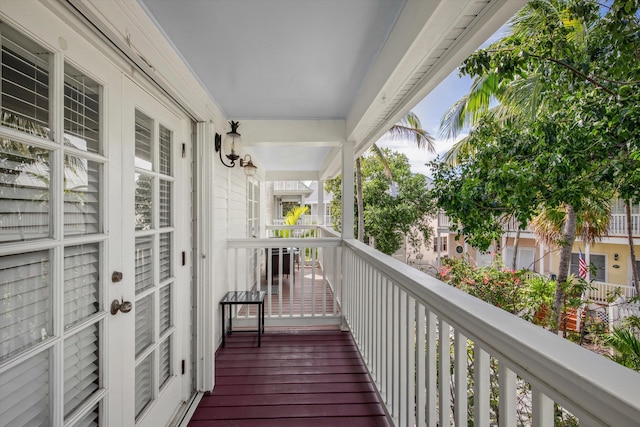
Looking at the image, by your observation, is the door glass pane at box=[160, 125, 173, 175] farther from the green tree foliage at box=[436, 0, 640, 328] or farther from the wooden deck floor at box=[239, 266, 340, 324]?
the green tree foliage at box=[436, 0, 640, 328]

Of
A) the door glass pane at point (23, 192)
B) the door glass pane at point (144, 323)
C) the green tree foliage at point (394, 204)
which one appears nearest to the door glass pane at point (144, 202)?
the door glass pane at point (144, 323)

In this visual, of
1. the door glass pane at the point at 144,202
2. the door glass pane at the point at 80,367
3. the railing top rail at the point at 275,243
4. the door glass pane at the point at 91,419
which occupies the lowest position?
the door glass pane at the point at 91,419

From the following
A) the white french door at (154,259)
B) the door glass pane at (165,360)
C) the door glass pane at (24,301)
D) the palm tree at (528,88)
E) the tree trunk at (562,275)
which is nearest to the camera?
the door glass pane at (24,301)

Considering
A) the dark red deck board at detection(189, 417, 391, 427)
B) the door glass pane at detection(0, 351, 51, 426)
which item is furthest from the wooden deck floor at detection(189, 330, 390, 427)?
the door glass pane at detection(0, 351, 51, 426)

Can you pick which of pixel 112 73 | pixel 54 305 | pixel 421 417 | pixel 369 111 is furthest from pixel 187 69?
pixel 421 417

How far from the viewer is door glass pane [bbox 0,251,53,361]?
865mm

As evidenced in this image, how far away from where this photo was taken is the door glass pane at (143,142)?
1.57 metres

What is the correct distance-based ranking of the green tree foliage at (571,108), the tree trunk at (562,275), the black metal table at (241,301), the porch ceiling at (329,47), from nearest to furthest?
1. the porch ceiling at (329,47)
2. the green tree foliage at (571,108)
3. the black metal table at (241,301)
4. the tree trunk at (562,275)

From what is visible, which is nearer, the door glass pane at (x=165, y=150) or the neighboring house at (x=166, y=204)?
the neighboring house at (x=166, y=204)

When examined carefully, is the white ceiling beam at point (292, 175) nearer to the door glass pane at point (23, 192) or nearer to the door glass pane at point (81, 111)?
the door glass pane at point (81, 111)

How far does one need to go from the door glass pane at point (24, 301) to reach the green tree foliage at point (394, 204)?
7445mm

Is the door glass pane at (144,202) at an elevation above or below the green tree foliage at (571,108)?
below

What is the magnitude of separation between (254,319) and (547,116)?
3845 millimetres

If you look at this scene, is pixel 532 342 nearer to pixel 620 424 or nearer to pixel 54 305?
pixel 620 424
